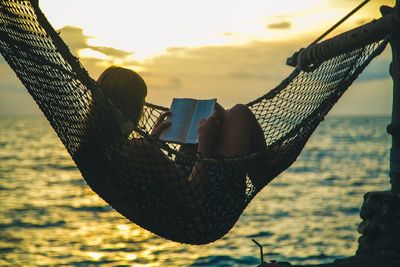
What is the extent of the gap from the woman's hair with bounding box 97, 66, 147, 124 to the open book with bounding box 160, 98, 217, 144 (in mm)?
302

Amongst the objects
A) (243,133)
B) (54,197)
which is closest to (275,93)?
(243,133)

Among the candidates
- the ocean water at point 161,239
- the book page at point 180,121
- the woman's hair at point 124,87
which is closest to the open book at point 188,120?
the book page at point 180,121

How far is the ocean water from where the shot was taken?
836 cm

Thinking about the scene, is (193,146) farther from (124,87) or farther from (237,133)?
(124,87)

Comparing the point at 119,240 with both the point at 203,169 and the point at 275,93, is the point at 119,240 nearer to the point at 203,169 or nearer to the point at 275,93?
the point at 275,93

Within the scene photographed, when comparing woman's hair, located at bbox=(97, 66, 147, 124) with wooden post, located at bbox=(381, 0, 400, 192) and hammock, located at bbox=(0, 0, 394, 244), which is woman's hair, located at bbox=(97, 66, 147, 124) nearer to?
hammock, located at bbox=(0, 0, 394, 244)

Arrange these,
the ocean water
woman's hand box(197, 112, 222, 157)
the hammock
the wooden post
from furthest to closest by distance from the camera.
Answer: the ocean water → the wooden post → woman's hand box(197, 112, 222, 157) → the hammock

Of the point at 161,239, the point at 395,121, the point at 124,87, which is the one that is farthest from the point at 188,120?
the point at 161,239

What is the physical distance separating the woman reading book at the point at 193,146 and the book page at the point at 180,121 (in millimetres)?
28

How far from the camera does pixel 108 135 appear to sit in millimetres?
1993

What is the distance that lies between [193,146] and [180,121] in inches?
4.5

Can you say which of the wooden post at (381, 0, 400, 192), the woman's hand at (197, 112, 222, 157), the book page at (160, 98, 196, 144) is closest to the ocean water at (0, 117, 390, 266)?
the wooden post at (381, 0, 400, 192)

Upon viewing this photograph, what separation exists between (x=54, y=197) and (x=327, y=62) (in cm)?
1313

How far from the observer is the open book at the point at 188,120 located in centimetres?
231
